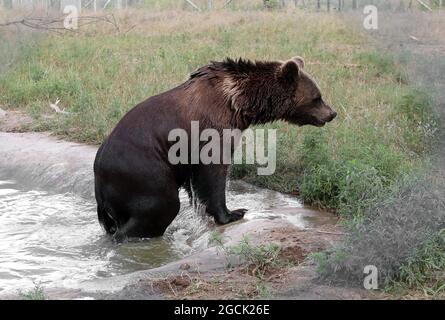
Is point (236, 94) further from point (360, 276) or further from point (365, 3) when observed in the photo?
point (365, 3)

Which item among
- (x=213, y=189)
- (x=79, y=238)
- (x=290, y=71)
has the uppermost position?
(x=290, y=71)

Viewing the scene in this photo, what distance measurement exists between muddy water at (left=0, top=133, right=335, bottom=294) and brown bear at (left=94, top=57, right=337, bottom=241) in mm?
292

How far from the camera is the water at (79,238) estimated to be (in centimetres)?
677

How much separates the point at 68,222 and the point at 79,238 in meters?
0.57

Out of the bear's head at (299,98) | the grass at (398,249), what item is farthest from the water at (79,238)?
the grass at (398,249)

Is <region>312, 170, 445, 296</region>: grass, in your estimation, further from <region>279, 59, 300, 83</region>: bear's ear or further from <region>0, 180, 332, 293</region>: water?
<region>279, 59, 300, 83</region>: bear's ear

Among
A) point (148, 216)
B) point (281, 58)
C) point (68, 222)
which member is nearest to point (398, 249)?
point (148, 216)

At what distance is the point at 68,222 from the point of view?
8.37m

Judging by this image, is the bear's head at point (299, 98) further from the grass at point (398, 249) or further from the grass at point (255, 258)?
the grass at point (255, 258)

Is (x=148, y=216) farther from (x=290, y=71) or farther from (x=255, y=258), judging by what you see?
(x=290, y=71)

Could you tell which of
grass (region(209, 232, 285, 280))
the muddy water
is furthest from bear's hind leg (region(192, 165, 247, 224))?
grass (region(209, 232, 285, 280))

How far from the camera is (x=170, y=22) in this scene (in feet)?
76.6

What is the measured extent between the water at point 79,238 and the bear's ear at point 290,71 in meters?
1.37

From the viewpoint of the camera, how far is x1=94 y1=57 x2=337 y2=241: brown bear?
710 centimetres
